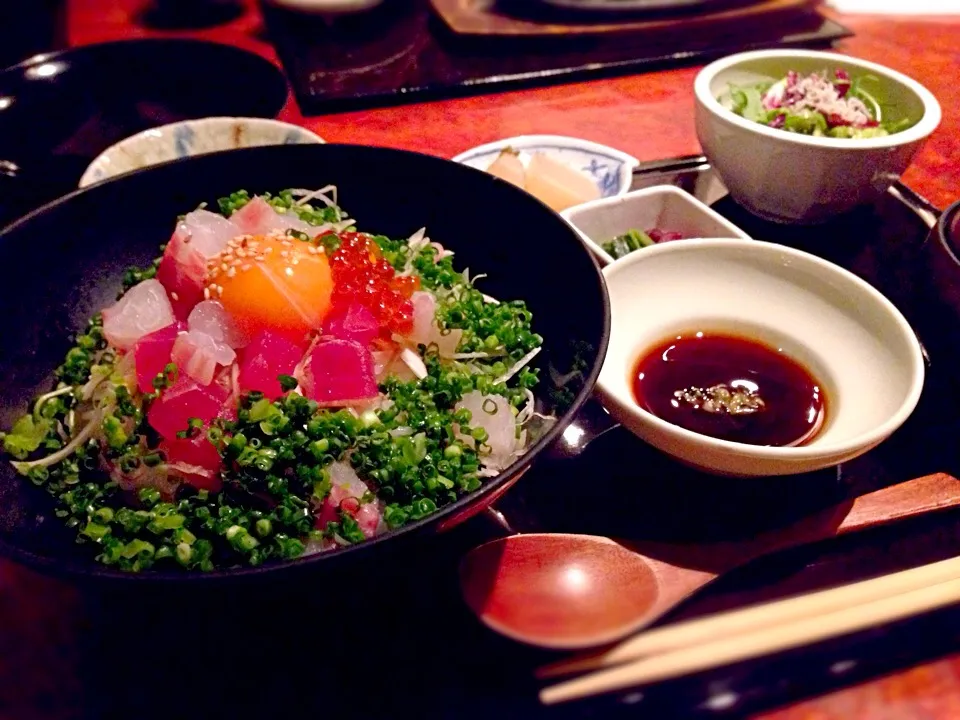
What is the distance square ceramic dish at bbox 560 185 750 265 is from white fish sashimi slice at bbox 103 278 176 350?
0.99 metres

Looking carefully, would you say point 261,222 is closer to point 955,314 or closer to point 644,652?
point 644,652

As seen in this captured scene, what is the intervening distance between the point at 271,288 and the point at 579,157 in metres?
1.29

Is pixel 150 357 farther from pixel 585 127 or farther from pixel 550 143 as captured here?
pixel 585 127

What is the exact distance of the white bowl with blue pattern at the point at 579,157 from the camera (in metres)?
2.16

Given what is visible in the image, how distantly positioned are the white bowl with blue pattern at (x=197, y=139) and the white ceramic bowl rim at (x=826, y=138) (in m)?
1.13

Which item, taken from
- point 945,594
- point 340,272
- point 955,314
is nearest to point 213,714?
point 340,272

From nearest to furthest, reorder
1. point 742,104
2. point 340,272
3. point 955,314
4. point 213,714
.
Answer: point 213,714 < point 340,272 < point 955,314 < point 742,104

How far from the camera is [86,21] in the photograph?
357 centimetres

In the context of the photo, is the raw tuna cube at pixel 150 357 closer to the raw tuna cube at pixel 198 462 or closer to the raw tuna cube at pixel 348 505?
the raw tuna cube at pixel 198 462

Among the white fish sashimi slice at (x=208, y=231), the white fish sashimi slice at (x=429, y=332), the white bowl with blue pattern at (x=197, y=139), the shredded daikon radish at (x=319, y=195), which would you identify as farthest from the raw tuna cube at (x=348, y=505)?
the white bowl with blue pattern at (x=197, y=139)

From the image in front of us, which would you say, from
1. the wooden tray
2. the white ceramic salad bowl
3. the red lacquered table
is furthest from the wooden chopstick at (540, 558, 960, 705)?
the wooden tray

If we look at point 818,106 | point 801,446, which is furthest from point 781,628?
point 818,106

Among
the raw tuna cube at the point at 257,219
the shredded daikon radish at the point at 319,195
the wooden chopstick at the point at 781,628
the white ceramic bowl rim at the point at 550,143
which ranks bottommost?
the wooden chopstick at the point at 781,628

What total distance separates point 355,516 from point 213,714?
1.15 ft
